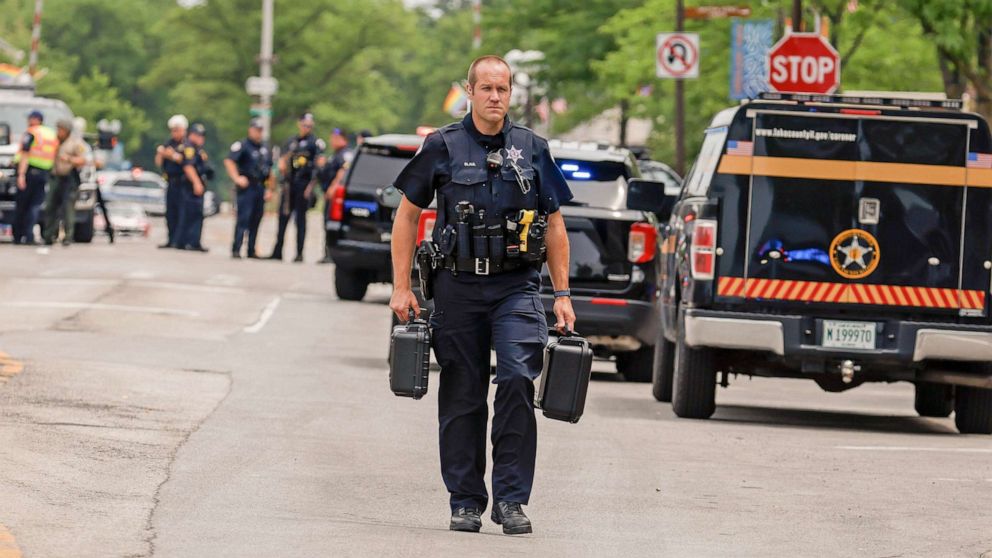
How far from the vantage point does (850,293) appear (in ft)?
46.6

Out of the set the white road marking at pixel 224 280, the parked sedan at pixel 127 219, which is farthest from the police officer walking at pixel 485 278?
the parked sedan at pixel 127 219

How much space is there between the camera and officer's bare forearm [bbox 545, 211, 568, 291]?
8961mm

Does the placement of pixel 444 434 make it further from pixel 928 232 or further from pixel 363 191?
pixel 363 191

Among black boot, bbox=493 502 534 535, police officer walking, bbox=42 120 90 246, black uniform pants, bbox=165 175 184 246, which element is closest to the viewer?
black boot, bbox=493 502 534 535

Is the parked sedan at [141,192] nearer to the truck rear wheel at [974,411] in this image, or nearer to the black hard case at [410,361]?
the truck rear wheel at [974,411]

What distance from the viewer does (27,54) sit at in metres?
116

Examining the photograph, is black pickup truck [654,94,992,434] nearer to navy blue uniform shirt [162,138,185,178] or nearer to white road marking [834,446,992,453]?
white road marking [834,446,992,453]

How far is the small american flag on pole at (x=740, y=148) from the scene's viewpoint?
14180mm

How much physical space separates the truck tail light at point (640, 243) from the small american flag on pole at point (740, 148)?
8.44ft

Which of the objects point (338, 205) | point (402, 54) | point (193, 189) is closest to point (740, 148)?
point (338, 205)

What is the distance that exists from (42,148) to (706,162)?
59.0ft

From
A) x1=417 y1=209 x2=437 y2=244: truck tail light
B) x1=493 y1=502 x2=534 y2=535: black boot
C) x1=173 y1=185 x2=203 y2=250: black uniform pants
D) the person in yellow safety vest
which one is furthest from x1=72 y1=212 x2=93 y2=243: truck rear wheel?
x1=493 y1=502 x2=534 y2=535: black boot

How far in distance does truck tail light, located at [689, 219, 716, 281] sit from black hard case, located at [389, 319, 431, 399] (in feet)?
18.2

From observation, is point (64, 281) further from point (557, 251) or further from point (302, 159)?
point (557, 251)
